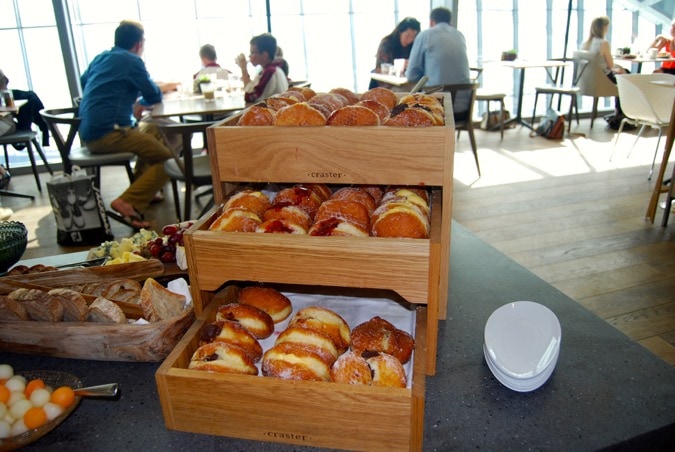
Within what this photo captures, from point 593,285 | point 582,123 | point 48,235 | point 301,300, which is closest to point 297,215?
point 301,300

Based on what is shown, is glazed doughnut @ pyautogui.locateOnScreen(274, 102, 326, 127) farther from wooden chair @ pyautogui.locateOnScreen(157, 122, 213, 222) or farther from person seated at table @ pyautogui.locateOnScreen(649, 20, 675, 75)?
person seated at table @ pyautogui.locateOnScreen(649, 20, 675, 75)

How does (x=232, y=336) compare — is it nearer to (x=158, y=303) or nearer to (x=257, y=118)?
(x=158, y=303)

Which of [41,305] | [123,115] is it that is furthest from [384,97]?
[123,115]

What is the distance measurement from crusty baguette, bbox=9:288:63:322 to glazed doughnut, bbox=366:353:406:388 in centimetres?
57

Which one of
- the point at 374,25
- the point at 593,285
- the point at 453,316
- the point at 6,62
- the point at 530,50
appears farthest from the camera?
the point at 530,50

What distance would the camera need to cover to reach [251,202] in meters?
1.00

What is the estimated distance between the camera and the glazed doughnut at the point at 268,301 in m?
0.93

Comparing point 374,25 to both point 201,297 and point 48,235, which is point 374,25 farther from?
point 201,297

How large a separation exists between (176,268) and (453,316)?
0.60 metres

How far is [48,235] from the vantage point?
3648 millimetres

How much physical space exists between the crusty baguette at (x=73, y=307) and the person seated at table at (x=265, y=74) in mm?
3058

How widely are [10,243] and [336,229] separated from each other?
0.90m

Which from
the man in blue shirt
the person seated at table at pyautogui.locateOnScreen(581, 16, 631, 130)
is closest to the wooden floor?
the man in blue shirt

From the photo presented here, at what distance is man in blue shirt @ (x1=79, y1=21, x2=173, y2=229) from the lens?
3.54m
